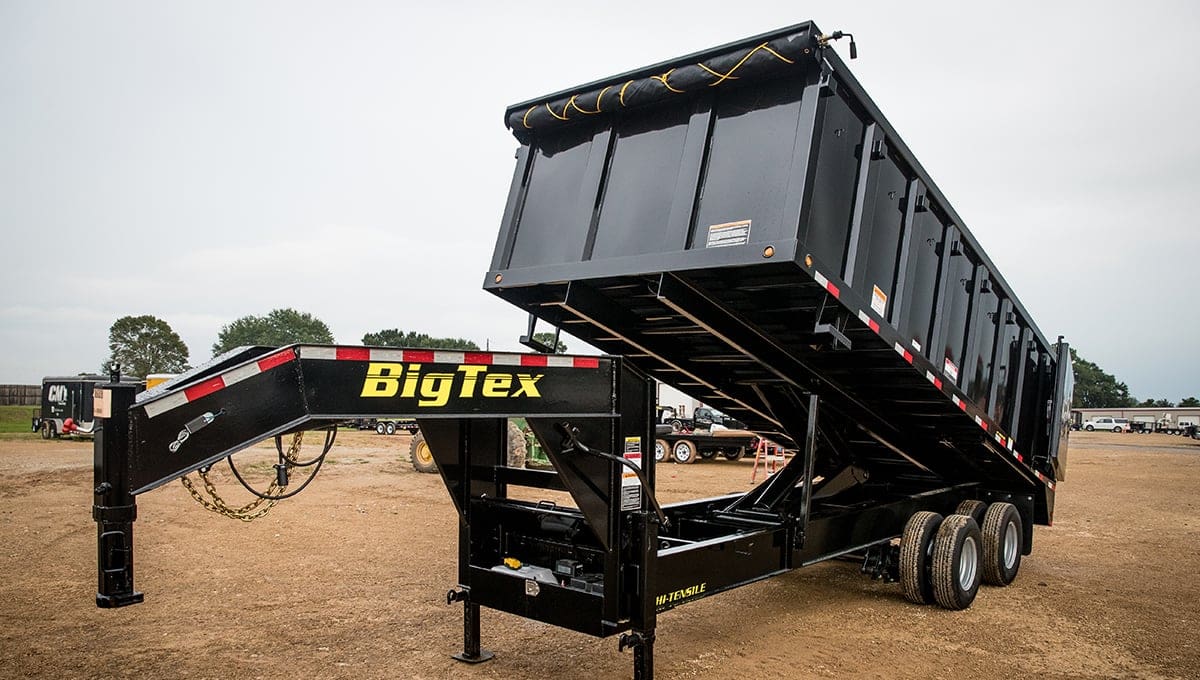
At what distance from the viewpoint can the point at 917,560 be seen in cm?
737

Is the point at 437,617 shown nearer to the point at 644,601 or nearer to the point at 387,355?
the point at 644,601

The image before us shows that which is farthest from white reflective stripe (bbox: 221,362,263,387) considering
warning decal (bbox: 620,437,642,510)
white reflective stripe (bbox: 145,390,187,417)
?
warning decal (bbox: 620,437,642,510)

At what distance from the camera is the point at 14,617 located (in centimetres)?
673

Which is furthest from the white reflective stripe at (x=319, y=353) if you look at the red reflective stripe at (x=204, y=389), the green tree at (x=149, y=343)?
the green tree at (x=149, y=343)

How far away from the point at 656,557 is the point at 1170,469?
26.8 meters

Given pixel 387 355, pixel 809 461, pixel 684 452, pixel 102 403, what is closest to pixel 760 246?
pixel 387 355

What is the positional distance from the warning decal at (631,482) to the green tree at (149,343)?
257 feet

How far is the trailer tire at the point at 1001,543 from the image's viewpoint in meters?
8.34

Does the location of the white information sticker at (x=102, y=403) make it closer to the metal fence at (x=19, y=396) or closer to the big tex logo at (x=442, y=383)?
the big tex logo at (x=442, y=383)

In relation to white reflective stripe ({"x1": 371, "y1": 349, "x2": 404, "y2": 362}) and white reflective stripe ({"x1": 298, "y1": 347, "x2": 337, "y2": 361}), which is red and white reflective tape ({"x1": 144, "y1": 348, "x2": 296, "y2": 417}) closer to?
white reflective stripe ({"x1": 298, "y1": 347, "x2": 337, "y2": 361})

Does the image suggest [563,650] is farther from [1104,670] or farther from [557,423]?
[1104,670]

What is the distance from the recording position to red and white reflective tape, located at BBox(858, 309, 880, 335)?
5378 mm

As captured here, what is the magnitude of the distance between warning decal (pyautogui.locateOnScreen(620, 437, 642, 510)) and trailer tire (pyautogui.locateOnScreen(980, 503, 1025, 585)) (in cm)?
482

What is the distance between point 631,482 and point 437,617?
2.69 meters
